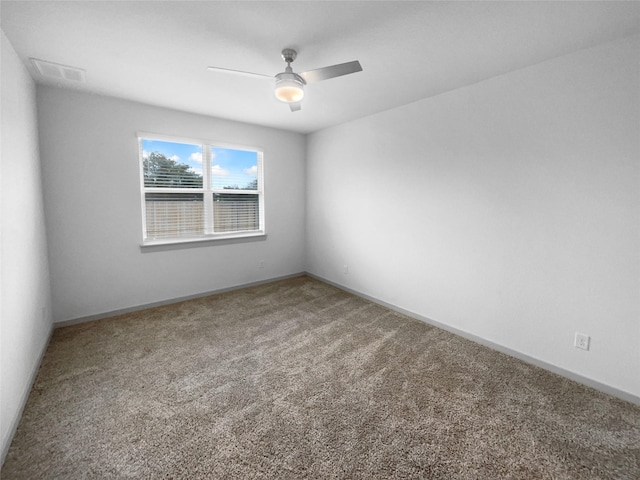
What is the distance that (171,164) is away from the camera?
12.1 feet

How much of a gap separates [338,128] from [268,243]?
2065mm

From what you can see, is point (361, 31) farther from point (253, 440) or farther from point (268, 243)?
point (268, 243)

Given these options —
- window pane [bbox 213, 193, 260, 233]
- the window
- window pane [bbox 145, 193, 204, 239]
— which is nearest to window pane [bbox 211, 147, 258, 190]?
the window

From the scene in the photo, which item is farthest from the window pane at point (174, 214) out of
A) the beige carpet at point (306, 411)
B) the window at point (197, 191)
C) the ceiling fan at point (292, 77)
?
the ceiling fan at point (292, 77)

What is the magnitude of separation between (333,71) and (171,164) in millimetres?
2668

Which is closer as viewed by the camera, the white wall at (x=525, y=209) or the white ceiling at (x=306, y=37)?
the white ceiling at (x=306, y=37)

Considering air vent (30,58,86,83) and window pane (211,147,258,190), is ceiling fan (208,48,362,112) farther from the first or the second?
window pane (211,147,258,190)

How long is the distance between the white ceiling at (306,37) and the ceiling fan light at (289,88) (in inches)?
10.0

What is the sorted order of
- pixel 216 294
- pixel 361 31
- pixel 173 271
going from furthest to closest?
pixel 216 294, pixel 173 271, pixel 361 31

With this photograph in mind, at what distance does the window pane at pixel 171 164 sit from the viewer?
11.6ft

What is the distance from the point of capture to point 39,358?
239cm

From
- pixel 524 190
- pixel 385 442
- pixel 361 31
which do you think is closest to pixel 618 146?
pixel 524 190

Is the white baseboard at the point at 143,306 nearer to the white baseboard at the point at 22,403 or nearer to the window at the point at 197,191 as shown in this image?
the white baseboard at the point at 22,403

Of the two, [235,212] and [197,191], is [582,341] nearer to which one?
[235,212]
